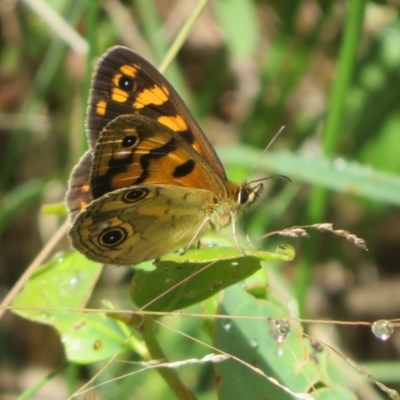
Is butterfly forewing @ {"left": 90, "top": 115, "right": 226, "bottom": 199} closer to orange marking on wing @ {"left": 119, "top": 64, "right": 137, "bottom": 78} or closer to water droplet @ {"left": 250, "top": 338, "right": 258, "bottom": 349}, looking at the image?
orange marking on wing @ {"left": 119, "top": 64, "right": 137, "bottom": 78}

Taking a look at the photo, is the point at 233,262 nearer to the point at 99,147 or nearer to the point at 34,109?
the point at 99,147

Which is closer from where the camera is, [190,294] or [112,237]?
[190,294]

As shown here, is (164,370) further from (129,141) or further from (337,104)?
(337,104)

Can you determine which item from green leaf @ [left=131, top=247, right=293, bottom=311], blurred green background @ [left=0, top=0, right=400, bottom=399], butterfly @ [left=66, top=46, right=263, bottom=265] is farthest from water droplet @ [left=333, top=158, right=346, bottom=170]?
green leaf @ [left=131, top=247, right=293, bottom=311]

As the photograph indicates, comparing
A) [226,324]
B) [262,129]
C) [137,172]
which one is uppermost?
[137,172]

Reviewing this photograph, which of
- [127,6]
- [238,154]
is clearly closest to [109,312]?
[238,154]

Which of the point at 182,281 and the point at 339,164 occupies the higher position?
the point at 182,281

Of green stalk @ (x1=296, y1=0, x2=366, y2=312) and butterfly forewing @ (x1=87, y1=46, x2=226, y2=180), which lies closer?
butterfly forewing @ (x1=87, y1=46, x2=226, y2=180)

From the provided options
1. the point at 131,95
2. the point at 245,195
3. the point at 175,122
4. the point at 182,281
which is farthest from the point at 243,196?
the point at 182,281
